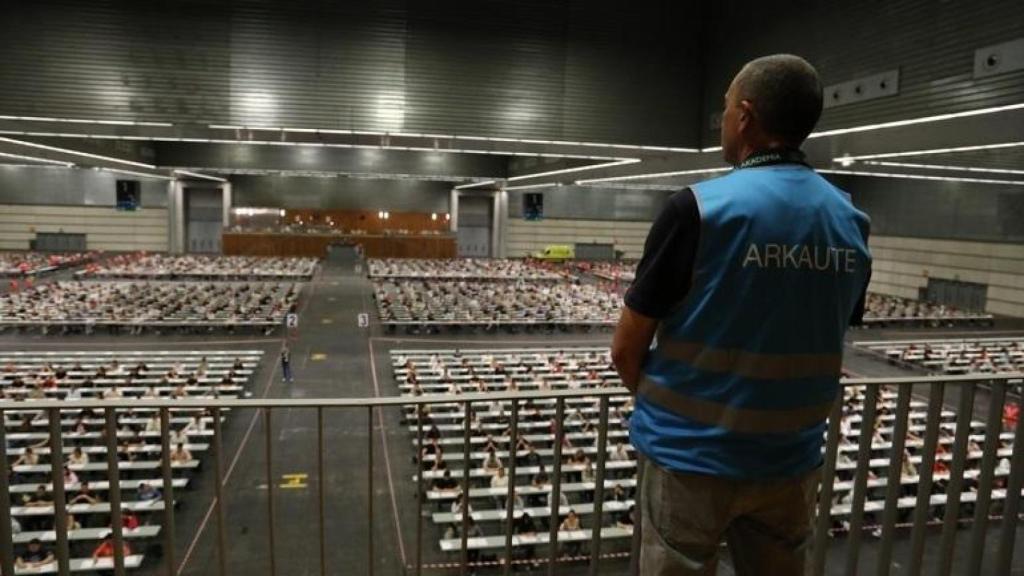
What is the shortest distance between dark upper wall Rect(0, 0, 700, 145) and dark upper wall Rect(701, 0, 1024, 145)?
4.29 ft

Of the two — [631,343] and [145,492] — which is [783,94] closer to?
[631,343]

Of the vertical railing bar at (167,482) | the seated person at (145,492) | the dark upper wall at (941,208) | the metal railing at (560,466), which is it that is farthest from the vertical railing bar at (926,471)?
the dark upper wall at (941,208)

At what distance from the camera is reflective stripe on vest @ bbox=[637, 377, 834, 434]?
1.71m

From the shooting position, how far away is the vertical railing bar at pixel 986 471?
3398 mm

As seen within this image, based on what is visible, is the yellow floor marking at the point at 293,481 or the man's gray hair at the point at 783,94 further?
the yellow floor marking at the point at 293,481

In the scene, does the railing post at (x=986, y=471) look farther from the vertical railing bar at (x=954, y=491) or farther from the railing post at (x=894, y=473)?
the railing post at (x=894, y=473)

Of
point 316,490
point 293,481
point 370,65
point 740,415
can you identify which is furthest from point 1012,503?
point 370,65

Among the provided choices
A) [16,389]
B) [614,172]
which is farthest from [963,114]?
[16,389]

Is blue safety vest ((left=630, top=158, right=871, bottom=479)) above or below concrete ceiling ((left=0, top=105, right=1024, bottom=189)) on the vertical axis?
below

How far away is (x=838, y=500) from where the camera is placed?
11344 mm

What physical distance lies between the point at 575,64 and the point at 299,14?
5644 millimetres

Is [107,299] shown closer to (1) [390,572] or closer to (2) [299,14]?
(2) [299,14]

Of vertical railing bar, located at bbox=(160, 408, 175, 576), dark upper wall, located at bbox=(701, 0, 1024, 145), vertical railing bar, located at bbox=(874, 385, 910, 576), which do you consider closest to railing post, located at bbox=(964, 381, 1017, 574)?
vertical railing bar, located at bbox=(874, 385, 910, 576)

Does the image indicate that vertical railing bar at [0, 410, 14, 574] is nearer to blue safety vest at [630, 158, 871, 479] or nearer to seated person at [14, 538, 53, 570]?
blue safety vest at [630, 158, 871, 479]
